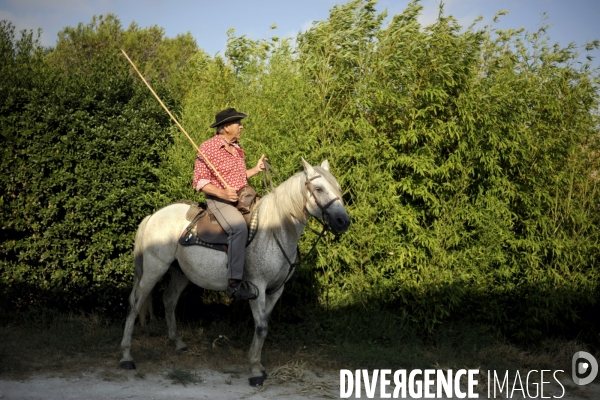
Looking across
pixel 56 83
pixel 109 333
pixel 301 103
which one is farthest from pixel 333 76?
pixel 109 333

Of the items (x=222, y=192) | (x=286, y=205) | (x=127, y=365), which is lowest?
(x=127, y=365)

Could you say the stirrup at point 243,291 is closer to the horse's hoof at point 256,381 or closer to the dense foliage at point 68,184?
the horse's hoof at point 256,381

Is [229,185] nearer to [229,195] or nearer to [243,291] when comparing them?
[229,195]

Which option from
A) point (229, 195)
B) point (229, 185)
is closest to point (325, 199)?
point (229, 195)

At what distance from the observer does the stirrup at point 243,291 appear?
5.73 metres

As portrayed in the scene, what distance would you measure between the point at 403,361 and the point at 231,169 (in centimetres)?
288

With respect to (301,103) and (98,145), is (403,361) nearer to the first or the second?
(301,103)

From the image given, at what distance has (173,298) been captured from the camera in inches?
267

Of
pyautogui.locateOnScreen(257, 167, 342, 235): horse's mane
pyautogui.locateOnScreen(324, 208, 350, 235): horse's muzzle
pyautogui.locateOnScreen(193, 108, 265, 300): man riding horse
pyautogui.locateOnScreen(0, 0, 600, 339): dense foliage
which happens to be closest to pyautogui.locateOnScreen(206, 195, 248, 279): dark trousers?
pyautogui.locateOnScreen(193, 108, 265, 300): man riding horse

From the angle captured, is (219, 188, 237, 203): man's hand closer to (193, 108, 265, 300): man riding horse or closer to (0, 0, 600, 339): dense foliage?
(193, 108, 265, 300): man riding horse

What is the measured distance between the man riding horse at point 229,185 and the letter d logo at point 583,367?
371 cm

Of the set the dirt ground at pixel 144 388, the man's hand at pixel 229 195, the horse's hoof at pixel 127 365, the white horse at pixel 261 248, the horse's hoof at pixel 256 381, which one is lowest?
the dirt ground at pixel 144 388

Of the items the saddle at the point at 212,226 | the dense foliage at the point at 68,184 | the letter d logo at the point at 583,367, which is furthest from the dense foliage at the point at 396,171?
the saddle at the point at 212,226

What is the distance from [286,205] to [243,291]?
0.97 meters
